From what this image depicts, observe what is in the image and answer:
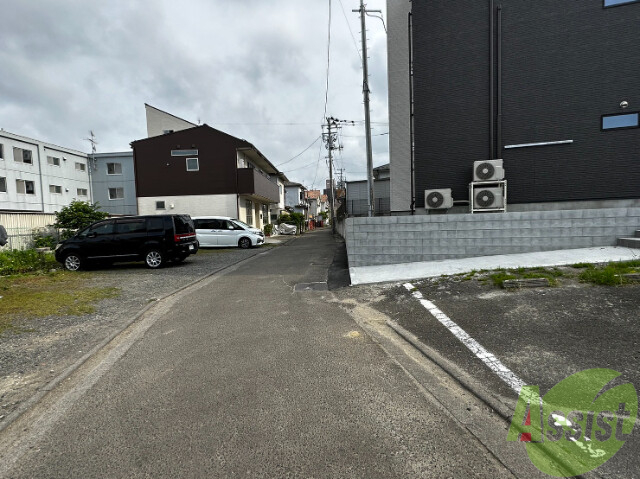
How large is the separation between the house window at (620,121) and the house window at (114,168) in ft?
102

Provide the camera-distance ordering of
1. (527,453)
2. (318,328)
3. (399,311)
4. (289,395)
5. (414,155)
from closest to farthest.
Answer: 1. (527,453)
2. (289,395)
3. (318,328)
4. (399,311)
5. (414,155)

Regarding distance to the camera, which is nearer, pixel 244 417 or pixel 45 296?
pixel 244 417

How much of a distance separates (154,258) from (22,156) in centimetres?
2166

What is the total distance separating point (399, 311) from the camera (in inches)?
198

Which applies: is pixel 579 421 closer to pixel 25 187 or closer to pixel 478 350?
pixel 478 350

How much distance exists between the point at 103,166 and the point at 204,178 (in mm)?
13190

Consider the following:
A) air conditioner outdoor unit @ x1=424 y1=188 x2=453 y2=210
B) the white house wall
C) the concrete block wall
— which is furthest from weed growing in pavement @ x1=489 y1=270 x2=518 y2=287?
the white house wall

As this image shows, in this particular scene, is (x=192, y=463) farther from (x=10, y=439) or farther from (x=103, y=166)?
(x=103, y=166)

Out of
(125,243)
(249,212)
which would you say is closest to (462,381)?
(125,243)

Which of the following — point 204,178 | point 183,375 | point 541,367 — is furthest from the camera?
point 204,178

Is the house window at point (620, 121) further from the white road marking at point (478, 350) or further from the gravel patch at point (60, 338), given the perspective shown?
the gravel patch at point (60, 338)

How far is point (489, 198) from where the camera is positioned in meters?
9.37

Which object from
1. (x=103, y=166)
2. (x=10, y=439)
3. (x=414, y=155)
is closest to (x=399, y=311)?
(x=10, y=439)

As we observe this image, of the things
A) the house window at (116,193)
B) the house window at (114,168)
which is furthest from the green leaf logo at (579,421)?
the house window at (114,168)
